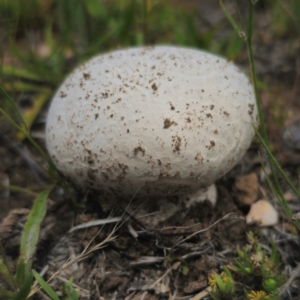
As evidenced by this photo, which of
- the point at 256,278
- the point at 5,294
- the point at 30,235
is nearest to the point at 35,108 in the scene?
the point at 30,235

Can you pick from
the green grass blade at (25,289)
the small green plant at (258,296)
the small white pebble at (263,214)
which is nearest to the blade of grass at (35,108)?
the green grass blade at (25,289)

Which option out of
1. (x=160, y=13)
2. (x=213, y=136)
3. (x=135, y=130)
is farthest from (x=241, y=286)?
(x=160, y=13)

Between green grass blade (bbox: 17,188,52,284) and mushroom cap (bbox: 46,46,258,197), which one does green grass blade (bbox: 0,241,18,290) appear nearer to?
green grass blade (bbox: 17,188,52,284)

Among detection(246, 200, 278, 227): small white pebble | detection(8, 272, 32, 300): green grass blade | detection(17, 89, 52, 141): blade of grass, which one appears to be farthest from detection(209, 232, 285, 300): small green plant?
detection(17, 89, 52, 141): blade of grass

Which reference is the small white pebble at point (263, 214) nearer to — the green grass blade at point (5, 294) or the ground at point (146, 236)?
the ground at point (146, 236)

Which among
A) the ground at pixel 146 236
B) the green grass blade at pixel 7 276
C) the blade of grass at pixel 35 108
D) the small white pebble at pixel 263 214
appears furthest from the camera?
the blade of grass at pixel 35 108

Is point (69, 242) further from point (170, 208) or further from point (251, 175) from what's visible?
point (251, 175)
